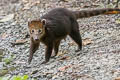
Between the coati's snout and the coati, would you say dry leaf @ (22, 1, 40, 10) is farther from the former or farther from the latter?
the coati's snout

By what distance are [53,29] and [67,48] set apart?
1.46m

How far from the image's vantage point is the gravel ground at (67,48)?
816 cm

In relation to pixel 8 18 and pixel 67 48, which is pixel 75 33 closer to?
pixel 67 48

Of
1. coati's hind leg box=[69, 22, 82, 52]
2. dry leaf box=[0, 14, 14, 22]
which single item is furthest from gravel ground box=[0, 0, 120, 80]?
coati's hind leg box=[69, 22, 82, 52]

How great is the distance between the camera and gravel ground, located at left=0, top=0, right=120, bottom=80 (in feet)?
26.8

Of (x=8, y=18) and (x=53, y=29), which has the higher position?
(x=53, y=29)

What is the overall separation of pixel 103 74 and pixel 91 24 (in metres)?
5.09

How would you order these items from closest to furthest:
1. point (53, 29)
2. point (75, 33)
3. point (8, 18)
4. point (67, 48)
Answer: point (53, 29) < point (75, 33) < point (67, 48) < point (8, 18)

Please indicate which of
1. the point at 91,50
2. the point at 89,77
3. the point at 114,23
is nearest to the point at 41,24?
the point at 91,50

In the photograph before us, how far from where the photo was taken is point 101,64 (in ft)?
27.1

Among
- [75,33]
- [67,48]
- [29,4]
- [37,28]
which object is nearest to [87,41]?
[67,48]

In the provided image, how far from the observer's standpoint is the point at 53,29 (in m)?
9.92

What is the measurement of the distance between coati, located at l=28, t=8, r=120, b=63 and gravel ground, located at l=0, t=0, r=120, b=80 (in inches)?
14.8

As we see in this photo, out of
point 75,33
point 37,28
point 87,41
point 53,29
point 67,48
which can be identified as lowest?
point 67,48
